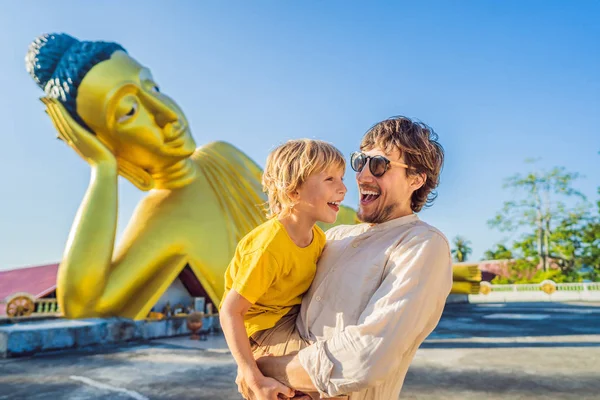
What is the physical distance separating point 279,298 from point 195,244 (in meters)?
6.99

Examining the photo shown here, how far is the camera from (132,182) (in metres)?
8.73

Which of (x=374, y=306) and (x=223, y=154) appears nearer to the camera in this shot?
(x=374, y=306)

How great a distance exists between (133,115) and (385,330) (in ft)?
24.6

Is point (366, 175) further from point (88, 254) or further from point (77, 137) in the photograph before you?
point (77, 137)

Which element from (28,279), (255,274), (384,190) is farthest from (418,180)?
(28,279)

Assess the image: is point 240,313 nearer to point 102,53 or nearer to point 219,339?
point 219,339

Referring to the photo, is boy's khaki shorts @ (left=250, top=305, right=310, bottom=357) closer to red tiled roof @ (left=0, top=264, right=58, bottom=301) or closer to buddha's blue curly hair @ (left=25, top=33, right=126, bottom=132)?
buddha's blue curly hair @ (left=25, top=33, right=126, bottom=132)

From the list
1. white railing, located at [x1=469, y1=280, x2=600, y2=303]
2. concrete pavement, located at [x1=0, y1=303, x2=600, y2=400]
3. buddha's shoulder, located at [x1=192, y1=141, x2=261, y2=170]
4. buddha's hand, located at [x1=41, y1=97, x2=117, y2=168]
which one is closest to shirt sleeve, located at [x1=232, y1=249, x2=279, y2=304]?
concrete pavement, located at [x1=0, y1=303, x2=600, y2=400]

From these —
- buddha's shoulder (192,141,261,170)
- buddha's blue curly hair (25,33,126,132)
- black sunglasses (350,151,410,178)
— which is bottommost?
black sunglasses (350,151,410,178)

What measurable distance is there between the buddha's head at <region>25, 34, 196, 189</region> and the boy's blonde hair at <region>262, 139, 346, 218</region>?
6.77m

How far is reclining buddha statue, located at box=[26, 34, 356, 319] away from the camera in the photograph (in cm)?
729

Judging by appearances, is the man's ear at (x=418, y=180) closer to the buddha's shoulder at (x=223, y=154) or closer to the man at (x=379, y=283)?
the man at (x=379, y=283)

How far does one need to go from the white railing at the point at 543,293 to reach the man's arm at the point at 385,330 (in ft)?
66.1

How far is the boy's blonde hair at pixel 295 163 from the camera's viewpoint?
1.59 metres
